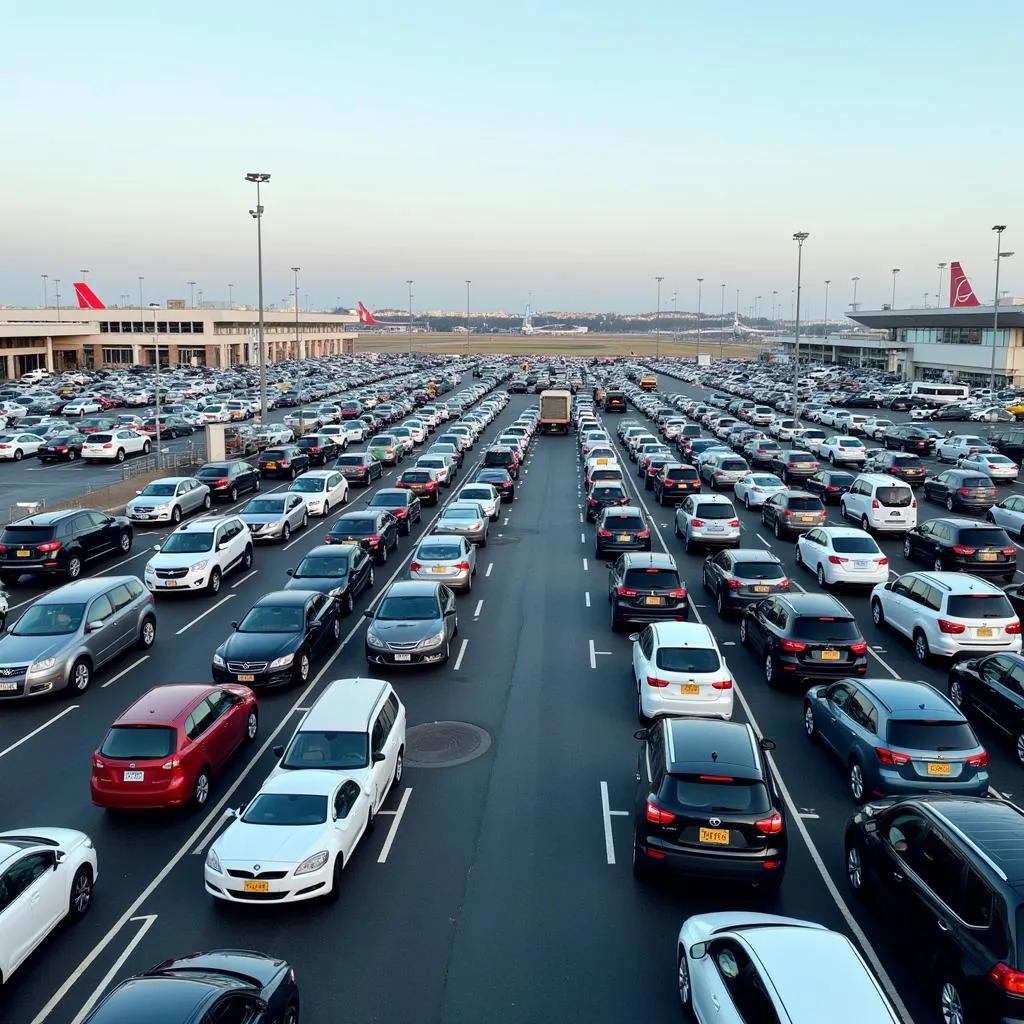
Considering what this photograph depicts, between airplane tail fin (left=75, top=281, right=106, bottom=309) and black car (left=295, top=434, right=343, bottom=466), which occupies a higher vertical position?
airplane tail fin (left=75, top=281, right=106, bottom=309)

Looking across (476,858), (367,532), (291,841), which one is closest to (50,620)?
(367,532)

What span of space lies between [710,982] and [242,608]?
1736 centimetres

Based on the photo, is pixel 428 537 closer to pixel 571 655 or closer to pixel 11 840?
pixel 571 655

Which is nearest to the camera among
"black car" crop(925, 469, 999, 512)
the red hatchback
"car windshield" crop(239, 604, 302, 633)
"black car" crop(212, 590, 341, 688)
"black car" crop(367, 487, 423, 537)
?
the red hatchback

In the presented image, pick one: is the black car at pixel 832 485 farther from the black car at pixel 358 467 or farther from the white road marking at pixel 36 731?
the white road marking at pixel 36 731

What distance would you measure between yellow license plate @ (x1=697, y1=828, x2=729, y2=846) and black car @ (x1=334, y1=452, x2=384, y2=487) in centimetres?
3143

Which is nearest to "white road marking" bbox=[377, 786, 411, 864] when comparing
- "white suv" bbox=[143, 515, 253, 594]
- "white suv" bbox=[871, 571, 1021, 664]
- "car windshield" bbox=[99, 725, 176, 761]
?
"car windshield" bbox=[99, 725, 176, 761]

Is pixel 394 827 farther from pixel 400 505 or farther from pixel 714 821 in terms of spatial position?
pixel 400 505

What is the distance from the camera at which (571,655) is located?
19.4 m

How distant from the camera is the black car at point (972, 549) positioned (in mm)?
23828

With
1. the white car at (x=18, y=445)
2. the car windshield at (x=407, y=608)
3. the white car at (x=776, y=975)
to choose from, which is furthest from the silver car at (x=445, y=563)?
the white car at (x=18, y=445)

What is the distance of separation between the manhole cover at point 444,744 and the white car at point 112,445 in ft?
123

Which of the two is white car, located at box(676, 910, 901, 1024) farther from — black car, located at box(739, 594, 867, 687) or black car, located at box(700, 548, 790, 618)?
black car, located at box(700, 548, 790, 618)

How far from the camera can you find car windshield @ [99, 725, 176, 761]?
41.6 ft
